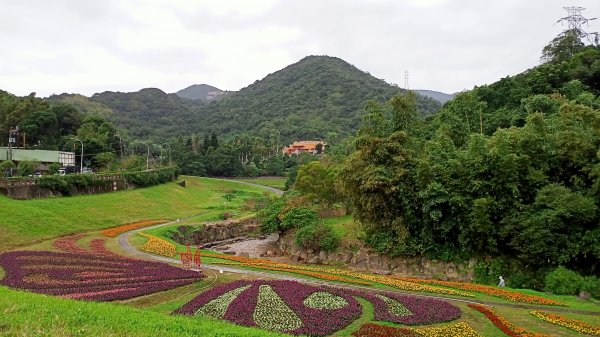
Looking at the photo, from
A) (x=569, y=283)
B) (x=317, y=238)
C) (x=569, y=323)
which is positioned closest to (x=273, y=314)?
(x=569, y=323)

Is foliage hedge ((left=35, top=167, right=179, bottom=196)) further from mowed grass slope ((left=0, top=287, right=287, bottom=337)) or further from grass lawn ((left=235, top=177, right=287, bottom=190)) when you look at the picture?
mowed grass slope ((left=0, top=287, right=287, bottom=337))

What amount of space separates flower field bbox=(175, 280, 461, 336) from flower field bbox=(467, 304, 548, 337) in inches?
56.4

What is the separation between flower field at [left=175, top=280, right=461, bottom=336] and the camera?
2073 centimetres

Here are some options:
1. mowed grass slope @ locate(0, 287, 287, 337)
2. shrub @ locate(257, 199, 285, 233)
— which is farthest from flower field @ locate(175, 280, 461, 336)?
shrub @ locate(257, 199, 285, 233)

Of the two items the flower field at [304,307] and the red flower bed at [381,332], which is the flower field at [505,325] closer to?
the flower field at [304,307]

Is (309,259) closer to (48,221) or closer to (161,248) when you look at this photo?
(161,248)

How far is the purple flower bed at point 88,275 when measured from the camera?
25.5 m

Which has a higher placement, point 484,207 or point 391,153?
point 391,153

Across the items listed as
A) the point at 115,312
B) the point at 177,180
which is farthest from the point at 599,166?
the point at 177,180

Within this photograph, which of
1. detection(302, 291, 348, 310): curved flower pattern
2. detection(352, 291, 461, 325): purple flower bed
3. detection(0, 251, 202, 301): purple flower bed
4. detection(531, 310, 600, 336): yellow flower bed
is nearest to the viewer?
detection(531, 310, 600, 336): yellow flower bed

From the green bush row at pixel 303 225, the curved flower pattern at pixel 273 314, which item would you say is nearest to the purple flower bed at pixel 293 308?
the curved flower pattern at pixel 273 314

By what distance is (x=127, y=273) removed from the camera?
30.3 metres

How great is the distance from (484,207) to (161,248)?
28.3m

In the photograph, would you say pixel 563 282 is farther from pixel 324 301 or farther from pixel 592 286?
pixel 324 301
